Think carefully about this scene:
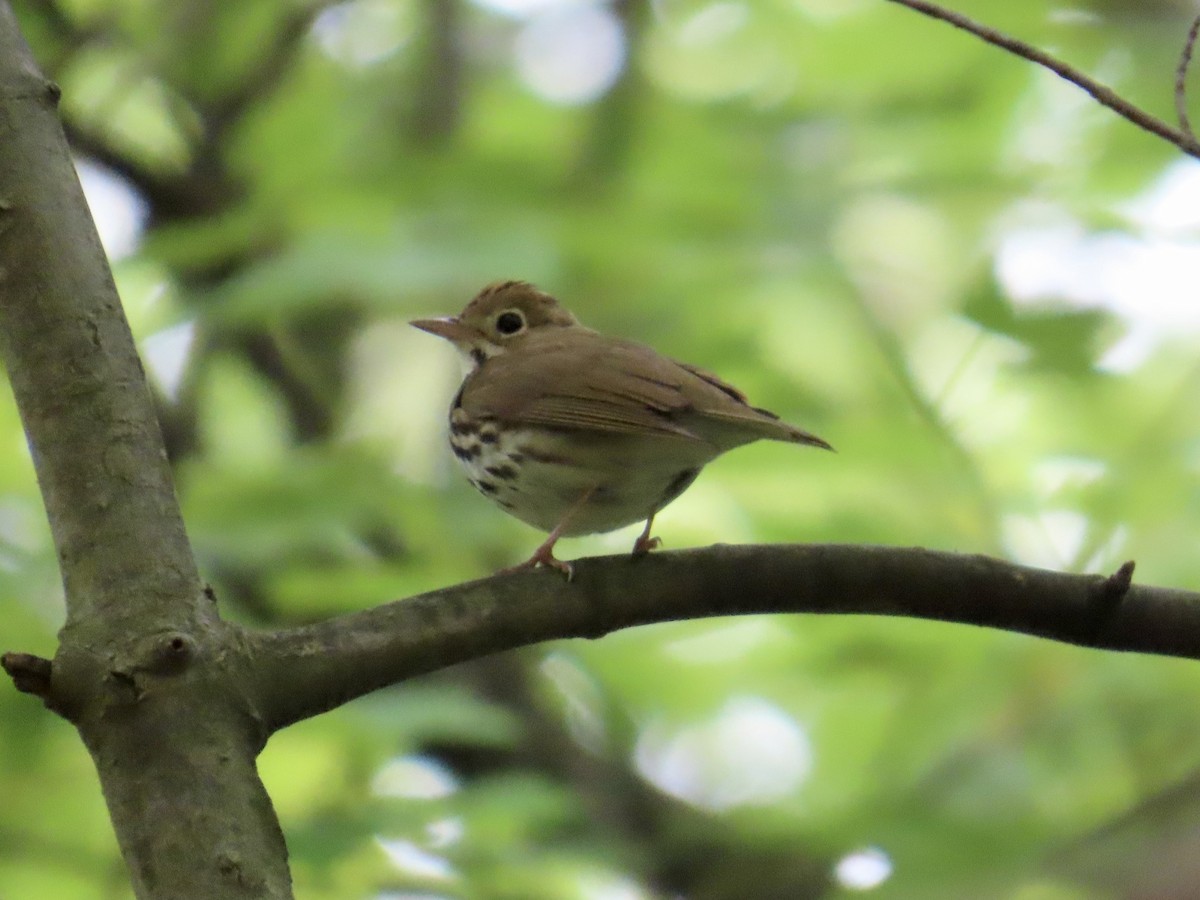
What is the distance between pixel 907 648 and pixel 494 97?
15.7 feet

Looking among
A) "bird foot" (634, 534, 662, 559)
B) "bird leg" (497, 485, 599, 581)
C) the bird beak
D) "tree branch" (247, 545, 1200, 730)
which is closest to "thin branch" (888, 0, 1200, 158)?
"tree branch" (247, 545, 1200, 730)

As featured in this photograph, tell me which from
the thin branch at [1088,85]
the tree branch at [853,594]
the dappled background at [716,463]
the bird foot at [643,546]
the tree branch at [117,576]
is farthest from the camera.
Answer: the dappled background at [716,463]

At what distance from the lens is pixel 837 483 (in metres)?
4.76

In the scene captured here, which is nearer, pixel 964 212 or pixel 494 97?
pixel 964 212

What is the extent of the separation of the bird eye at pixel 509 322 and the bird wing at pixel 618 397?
693 mm

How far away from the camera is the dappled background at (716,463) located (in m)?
4.19

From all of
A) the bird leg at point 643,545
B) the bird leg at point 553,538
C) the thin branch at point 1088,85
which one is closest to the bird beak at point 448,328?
the bird leg at point 553,538

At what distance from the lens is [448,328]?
16.3 ft

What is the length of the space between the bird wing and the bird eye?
0.69m

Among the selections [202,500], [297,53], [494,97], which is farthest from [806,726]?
[494,97]

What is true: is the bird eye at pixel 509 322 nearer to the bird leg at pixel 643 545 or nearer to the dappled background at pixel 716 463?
the dappled background at pixel 716 463

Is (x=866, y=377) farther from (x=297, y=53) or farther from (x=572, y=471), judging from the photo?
(x=297, y=53)

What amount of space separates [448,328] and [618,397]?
4.52 ft

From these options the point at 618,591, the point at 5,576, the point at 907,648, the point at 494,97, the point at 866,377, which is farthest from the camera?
the point at 494,97
